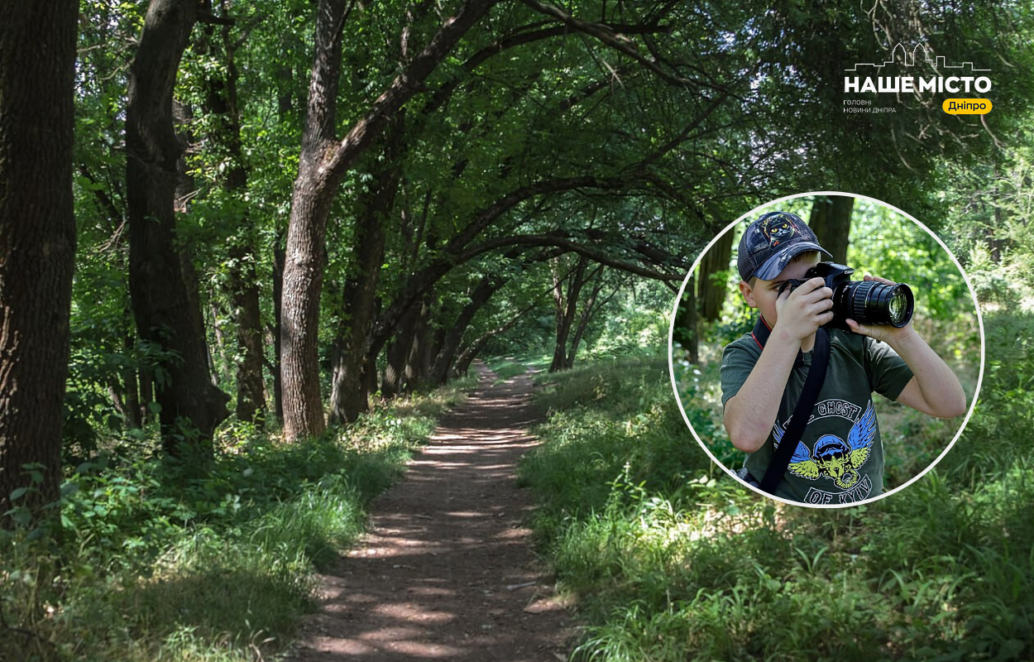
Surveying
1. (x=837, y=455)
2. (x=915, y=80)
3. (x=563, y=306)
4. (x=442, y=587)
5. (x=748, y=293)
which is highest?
(x=563, y=306)

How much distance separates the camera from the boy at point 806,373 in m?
1.66

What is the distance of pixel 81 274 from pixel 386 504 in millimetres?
4732

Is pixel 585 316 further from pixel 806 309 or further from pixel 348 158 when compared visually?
pixel 806 309

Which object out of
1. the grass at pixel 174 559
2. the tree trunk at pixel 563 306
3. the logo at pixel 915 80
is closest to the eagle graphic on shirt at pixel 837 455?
the grass at pixel 174 559

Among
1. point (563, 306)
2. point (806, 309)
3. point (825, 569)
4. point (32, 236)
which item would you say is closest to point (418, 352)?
point (563, 306)

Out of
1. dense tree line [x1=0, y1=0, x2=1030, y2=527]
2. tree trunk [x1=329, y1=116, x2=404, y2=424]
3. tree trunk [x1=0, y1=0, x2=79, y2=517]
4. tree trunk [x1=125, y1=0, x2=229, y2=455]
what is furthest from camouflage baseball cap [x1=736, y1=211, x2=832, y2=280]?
tree trunk [x1=329, y1=116, x2=404, y2=424]

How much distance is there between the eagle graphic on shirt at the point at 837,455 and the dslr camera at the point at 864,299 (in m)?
0.20

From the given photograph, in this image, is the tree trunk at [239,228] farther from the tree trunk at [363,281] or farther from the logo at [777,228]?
the logo at [777,228]

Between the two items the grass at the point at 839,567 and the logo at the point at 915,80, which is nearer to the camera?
the grass at the point at 839,567

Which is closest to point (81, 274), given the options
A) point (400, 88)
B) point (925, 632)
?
point (400, 88)

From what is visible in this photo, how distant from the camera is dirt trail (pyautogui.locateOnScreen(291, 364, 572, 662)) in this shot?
5676 mm

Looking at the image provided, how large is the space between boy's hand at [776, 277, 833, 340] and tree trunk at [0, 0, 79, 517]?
15.5 ft

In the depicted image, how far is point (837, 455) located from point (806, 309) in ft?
1.07

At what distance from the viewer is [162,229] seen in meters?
8.60
